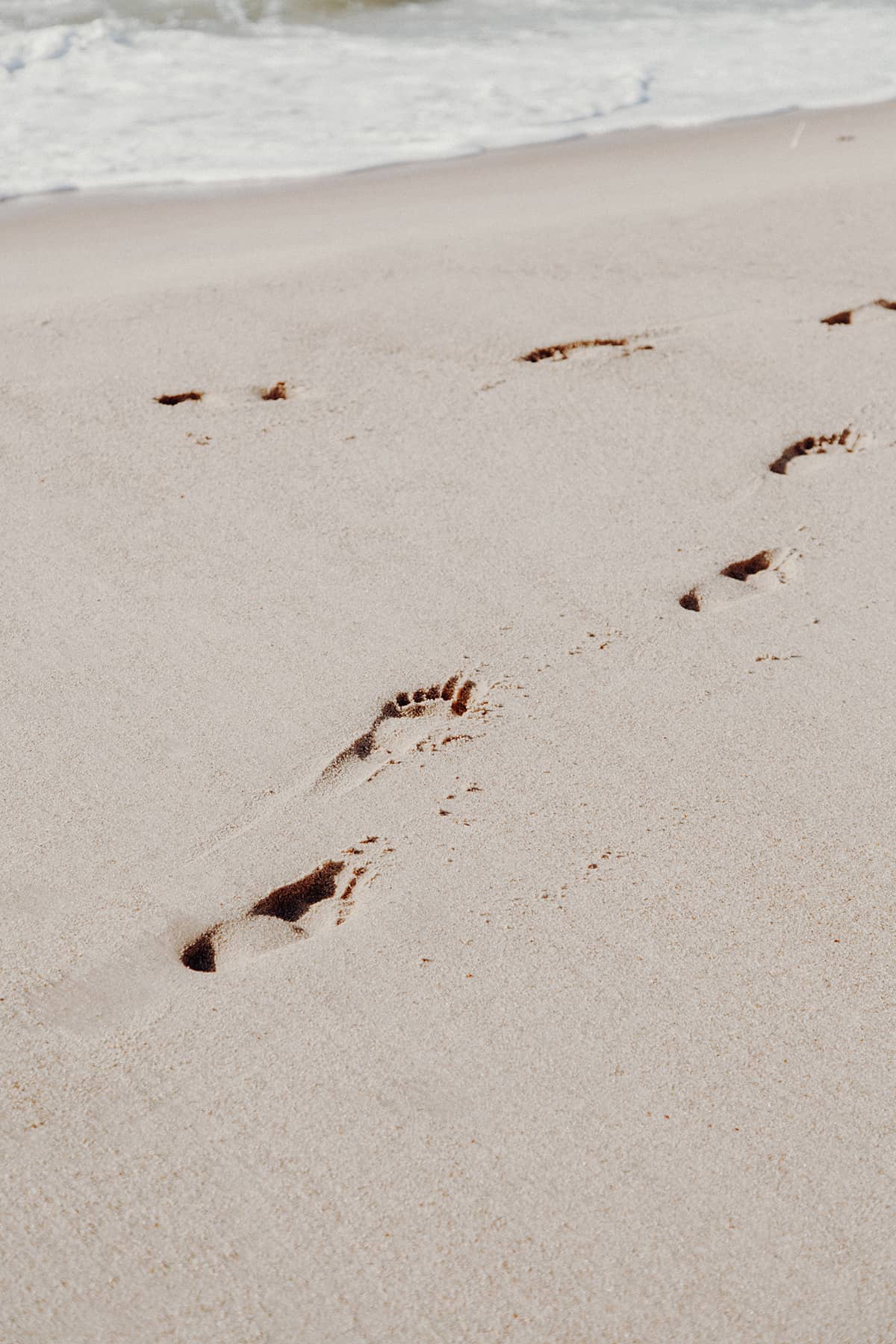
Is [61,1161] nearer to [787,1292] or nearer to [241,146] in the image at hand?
[787,1292]

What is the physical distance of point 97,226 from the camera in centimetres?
441

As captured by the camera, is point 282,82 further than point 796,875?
Yes

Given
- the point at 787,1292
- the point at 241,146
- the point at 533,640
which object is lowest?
the point at 787,1292

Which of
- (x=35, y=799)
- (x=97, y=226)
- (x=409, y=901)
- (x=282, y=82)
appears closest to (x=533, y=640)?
(x=409, y=901)

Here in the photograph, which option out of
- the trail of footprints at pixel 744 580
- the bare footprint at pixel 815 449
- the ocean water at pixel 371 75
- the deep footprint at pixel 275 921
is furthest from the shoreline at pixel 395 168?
the deep footprint at pixel 275 921

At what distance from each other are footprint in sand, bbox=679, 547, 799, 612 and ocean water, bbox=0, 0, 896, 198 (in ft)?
10.1

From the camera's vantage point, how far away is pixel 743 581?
2631mm

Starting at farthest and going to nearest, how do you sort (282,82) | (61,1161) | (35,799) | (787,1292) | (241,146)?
(282,82)
(241,146)
(35,799)
(61,1161)
(787,1292)

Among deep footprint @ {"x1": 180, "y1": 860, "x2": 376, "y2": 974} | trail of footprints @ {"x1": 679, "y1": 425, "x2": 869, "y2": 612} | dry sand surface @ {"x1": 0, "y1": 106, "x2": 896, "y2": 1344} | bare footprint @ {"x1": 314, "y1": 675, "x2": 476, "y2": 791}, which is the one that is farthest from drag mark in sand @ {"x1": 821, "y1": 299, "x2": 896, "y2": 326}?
deep footprint @ {"x1": 180, "y1": 860, "x2": 376, "y2": 974}

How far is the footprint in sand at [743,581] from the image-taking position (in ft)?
8.45

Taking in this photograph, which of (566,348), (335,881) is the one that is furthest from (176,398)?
(335,881)

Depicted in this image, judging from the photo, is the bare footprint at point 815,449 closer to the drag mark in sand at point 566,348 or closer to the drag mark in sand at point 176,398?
the drag mark in sand at point 566,348

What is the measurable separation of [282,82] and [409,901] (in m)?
5.28

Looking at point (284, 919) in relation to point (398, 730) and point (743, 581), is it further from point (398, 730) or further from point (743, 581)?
point (743, 581)
